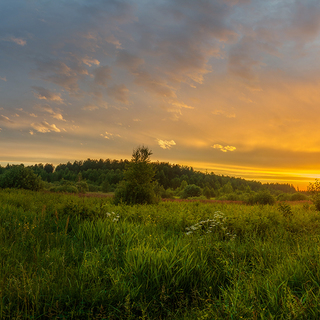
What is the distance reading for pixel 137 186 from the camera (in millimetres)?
13844

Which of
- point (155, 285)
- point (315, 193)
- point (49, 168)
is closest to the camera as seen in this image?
point (155, 285)

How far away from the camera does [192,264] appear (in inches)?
138

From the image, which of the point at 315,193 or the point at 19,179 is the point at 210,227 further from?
the point at 19,179

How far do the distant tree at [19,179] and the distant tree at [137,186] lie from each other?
Result: 31.2 feet

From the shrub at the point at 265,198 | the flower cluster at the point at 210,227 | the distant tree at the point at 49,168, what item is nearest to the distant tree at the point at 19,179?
the flower cluster at the point at 210,227

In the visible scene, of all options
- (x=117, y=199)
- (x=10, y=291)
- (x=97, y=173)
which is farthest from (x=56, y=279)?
(x=97, y=173)

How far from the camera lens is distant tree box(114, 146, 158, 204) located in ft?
45.3

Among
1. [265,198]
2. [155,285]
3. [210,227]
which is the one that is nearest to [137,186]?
[210,227]

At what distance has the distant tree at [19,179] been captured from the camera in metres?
18.2

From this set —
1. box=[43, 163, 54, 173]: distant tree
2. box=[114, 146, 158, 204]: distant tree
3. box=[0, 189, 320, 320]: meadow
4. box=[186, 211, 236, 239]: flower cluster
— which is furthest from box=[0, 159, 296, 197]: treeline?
box=[0, 189, 320, 320]: meadow

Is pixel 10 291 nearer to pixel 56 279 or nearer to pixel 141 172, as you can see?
pixel 56 279

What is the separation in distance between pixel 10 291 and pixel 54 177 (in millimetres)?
93074

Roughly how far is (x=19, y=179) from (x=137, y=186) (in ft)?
38.2

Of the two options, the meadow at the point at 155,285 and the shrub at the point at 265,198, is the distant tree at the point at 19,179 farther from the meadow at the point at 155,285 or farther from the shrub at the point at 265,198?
the shrub at the point at 265,198
